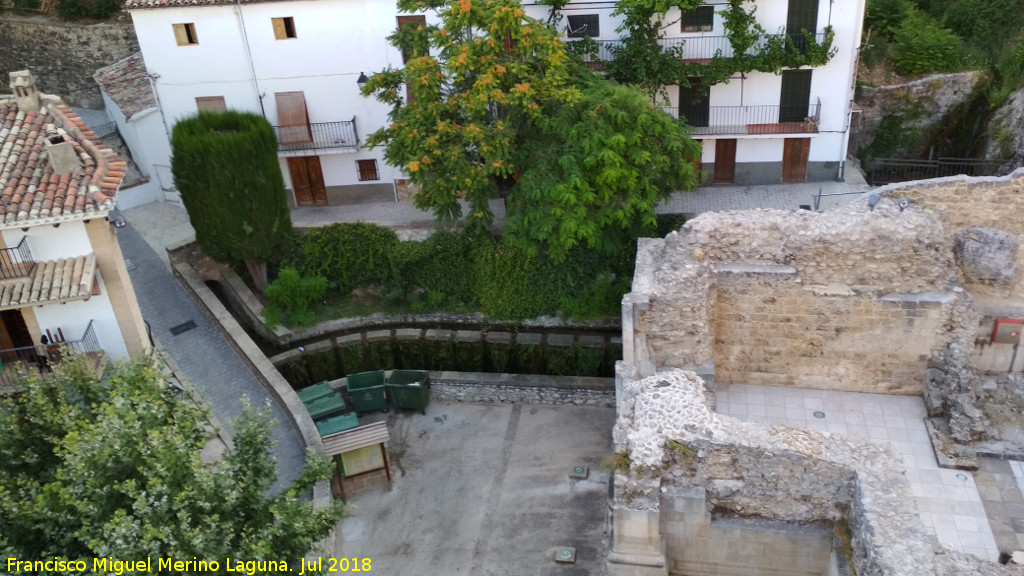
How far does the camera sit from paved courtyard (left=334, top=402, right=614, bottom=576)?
14.6 meters

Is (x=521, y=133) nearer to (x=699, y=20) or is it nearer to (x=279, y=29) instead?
(x=699, y=20)

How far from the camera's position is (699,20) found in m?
21.7

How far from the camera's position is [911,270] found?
48.0 feet

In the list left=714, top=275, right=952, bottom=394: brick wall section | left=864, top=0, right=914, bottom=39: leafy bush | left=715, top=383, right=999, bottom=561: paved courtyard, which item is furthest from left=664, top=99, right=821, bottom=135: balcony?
left=715, top=383, right=999, bottom=561: paved courtyard

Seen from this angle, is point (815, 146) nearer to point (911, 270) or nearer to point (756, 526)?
point (911, 270)

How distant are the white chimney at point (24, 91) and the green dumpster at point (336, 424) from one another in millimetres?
7512

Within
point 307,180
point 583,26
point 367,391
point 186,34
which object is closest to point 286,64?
point 186,34

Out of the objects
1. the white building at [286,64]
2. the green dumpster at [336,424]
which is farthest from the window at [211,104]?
the green dumpster at [336,424]

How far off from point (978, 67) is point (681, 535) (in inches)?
732

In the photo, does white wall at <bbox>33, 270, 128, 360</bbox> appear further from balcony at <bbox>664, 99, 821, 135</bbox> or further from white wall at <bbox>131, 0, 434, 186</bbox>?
balcony at <bbox>664, 99, 821, 135</bbox>

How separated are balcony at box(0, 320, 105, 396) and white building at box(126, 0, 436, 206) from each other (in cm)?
934

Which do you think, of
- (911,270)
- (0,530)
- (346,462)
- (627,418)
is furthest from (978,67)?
(0,530)

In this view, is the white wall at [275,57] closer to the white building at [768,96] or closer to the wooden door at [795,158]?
the white building at [768,96]

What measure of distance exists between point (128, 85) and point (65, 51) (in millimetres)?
4925
